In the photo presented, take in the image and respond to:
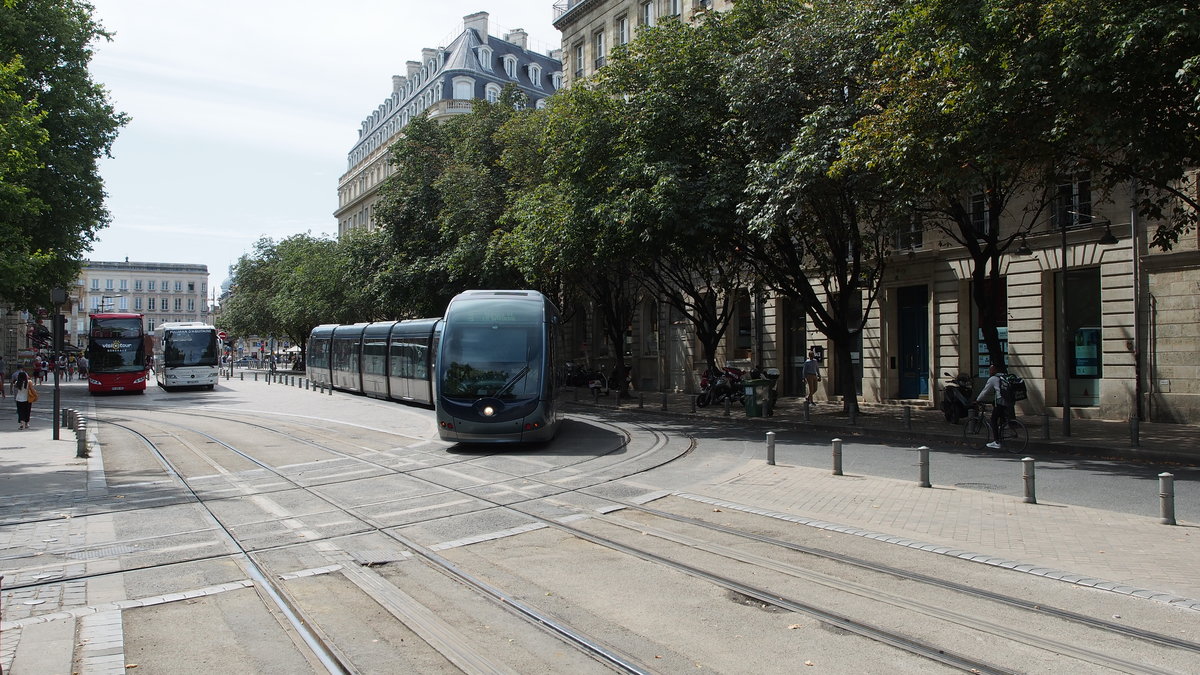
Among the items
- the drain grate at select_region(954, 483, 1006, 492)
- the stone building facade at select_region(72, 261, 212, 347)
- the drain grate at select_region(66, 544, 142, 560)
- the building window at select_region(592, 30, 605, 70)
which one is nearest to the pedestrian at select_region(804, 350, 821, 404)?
the drain grate at select_region(954, 483, 1006, 492)

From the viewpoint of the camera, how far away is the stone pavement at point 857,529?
6.20m

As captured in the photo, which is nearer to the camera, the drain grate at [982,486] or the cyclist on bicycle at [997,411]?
the drain grate at [982,486]

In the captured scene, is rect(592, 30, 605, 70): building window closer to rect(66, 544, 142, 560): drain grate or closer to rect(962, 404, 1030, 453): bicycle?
rect(962, 404, 1030, 453): bicycle

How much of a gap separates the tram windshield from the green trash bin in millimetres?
9312

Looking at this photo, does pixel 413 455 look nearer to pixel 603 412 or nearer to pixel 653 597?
pixel 653 597

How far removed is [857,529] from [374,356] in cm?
2583

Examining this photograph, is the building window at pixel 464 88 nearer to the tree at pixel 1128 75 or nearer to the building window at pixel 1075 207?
the building window at pixel 1075 207

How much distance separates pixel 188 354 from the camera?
132 ft

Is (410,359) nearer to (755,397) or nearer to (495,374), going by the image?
(755,397)

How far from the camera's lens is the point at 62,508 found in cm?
1081

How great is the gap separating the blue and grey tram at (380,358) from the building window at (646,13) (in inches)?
768

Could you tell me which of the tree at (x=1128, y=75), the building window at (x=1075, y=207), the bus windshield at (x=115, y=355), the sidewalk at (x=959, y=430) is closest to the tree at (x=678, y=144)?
the sidewalk at (x=959, y=430)

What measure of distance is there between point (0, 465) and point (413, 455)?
733cm

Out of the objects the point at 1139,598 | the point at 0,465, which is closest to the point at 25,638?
the point at 1139,598
